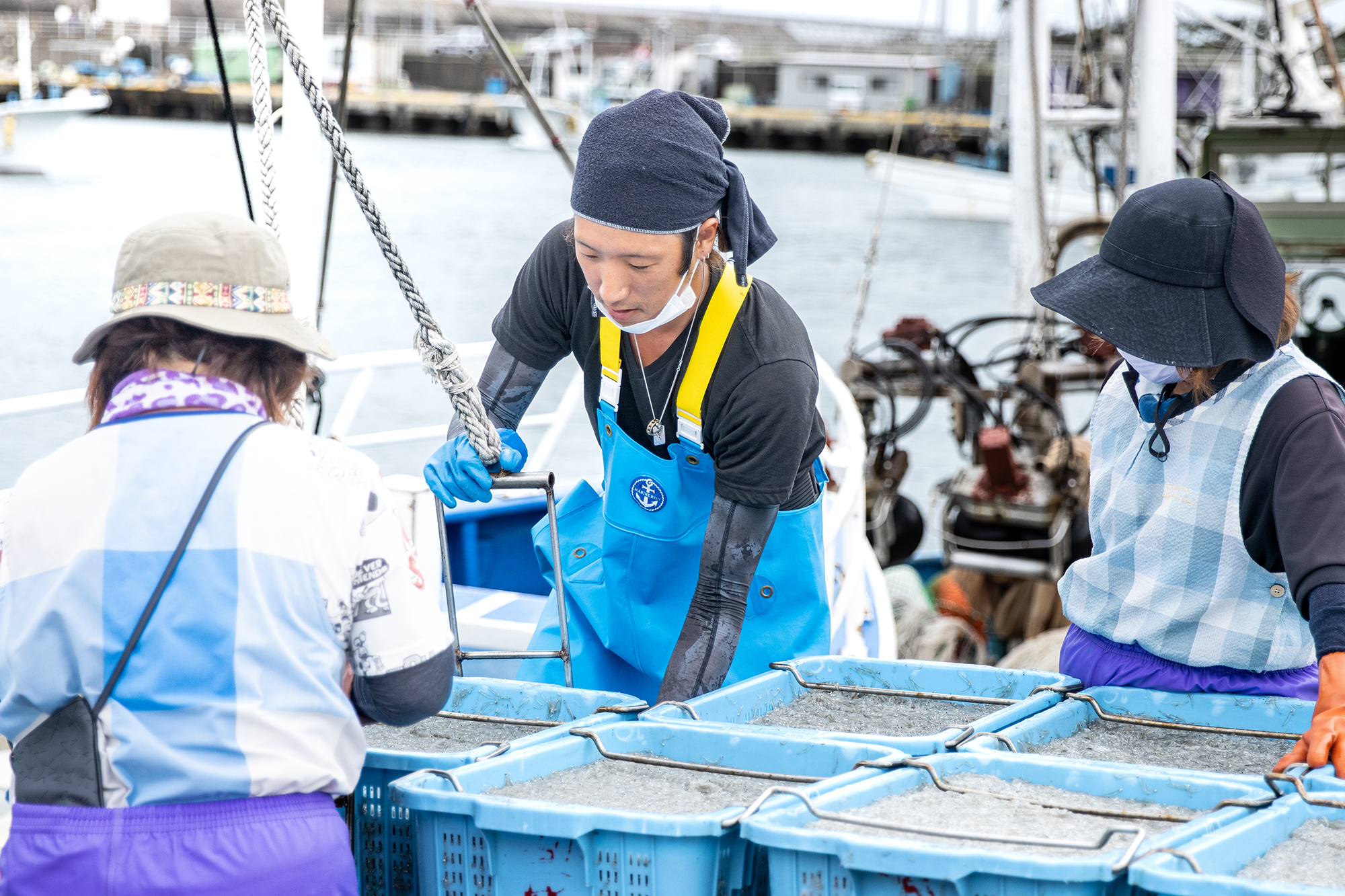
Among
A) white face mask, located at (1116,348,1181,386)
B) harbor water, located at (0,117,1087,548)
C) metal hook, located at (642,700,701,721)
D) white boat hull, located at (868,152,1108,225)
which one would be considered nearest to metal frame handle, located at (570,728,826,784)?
metal hook, located at (642,700,701,721)

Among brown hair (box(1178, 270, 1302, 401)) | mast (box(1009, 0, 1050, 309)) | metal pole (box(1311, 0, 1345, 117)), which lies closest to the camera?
brown hair (box(1178, 270, 1302, 401))

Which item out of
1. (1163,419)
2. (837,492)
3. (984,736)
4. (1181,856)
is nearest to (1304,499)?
(1163,419)

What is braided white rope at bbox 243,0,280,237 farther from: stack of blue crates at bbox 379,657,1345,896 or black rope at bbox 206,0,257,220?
stack of blue crates at bbox 379,657,1345,896

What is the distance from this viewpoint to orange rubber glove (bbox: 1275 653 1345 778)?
1.71 meters

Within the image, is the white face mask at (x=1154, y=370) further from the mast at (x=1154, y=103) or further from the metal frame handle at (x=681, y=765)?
the mast at (x=1154, y=103)

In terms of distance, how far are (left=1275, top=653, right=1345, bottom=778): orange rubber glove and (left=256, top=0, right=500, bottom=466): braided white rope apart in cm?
125

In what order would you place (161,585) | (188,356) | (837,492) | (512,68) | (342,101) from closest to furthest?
(161,585) → (188,356) → (342,101) → (512,68) → (837,492)

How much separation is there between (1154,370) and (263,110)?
1.57 metres

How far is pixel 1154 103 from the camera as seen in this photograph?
7.10 m

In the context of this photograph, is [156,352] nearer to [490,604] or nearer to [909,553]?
[490,604]

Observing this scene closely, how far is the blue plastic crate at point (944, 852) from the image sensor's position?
1.41 m

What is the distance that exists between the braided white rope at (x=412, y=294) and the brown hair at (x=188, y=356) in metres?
0.45

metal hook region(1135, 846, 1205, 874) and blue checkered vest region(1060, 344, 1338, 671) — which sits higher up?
blue checkered vest region(1060, 344, 1338, 671)

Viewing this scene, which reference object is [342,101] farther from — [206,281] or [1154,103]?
[1154,103]
